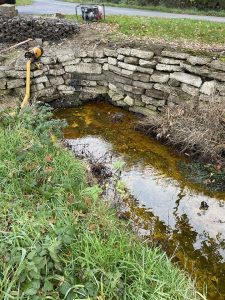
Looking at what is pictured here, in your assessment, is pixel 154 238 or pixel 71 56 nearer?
pixel 154 238

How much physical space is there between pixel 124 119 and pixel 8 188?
4.81m

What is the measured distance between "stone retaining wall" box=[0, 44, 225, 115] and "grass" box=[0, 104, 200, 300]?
4.12 m

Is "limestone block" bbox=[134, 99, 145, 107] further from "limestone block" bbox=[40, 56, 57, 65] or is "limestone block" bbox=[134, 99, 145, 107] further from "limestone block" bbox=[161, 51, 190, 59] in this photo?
"limestone block" bbox=[40, 56, 57, 65]

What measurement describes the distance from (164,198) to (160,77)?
134 inches

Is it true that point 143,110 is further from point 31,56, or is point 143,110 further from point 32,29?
point 32,29

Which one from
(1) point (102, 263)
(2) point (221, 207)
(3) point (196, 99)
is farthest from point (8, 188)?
(3) point (196, 99)

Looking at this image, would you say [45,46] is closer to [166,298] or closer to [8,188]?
[8,188]

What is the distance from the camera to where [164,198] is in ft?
19.1

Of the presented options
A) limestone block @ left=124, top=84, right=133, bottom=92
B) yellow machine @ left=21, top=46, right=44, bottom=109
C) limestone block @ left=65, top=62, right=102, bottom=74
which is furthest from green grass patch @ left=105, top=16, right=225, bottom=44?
yellow machine @ left=21, top=46, right=44, bottom=109

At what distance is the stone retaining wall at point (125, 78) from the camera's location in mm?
7605

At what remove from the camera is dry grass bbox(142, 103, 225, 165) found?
662 centimetres

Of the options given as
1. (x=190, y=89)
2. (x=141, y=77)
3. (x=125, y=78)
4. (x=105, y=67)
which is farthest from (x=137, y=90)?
(x=190, y=89)

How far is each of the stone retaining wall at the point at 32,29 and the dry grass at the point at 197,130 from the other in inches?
167

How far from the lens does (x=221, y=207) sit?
5594 millimetres
